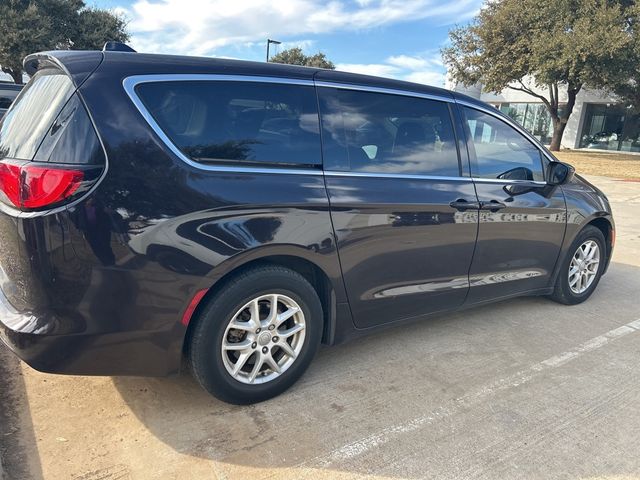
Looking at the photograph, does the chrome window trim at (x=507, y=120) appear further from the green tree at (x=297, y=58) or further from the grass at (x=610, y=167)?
the green tree at (x=297, y=58)

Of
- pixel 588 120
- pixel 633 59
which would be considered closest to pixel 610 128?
pixel 588 120

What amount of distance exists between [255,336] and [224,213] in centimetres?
71

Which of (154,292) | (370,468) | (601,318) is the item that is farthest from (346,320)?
(601,318)

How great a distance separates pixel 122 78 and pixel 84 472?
1.82 m

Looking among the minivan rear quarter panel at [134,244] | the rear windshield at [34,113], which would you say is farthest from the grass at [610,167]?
the rear windshield at [34,113]

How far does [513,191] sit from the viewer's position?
3.79m

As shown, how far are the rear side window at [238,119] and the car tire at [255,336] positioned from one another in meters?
0.63

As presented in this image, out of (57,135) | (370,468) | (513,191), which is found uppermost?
(57,135)

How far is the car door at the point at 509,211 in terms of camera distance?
3.62 metres

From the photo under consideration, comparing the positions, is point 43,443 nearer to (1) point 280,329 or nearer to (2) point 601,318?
(1) point 280,329

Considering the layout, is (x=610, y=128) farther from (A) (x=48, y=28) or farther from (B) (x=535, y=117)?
(A) (x=48, y=28)

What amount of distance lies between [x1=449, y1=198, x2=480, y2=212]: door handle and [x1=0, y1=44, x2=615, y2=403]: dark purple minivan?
1cm

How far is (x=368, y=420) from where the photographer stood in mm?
2734

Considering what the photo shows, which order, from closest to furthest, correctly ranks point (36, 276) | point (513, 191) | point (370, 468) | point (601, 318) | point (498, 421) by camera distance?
point (36, 276), point (370, 468), point (498, 421), point (513, 191), point (601, 318)
